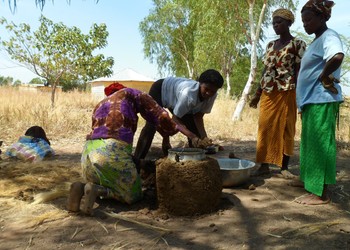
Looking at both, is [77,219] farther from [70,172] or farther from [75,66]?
[75,66]

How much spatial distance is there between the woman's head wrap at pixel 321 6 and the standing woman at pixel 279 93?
2.10ft

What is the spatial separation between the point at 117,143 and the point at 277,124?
1796 mm

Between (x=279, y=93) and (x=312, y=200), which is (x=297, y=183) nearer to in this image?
(x=312, y=200)

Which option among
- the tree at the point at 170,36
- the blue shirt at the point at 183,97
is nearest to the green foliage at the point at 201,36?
the tree at the point at 170,36

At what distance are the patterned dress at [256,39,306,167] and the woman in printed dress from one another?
1188 mm

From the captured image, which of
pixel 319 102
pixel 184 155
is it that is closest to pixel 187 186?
pixel 184 155

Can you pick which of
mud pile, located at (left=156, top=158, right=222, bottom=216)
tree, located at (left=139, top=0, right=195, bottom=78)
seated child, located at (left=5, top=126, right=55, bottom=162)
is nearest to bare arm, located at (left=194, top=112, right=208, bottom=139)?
mud pile, located at (left=156, top=158, right=222, bottom=216)

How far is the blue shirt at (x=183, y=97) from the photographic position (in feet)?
11.8

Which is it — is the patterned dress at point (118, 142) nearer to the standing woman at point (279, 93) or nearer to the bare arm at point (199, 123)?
the bare arm at point (199, 123)

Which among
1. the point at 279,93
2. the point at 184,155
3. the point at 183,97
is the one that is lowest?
the point at 184,155

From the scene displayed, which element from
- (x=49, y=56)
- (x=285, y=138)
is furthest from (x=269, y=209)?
(x=49, y=56)

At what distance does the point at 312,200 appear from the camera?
3102 millimetres

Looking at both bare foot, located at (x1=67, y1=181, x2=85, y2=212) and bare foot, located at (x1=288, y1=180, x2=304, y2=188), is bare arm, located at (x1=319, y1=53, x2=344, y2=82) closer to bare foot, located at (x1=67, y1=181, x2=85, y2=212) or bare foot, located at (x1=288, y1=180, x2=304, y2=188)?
bare foot, located at (x1=288, y1=180, x2=304, y2=188)

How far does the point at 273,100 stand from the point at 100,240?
2.33m
